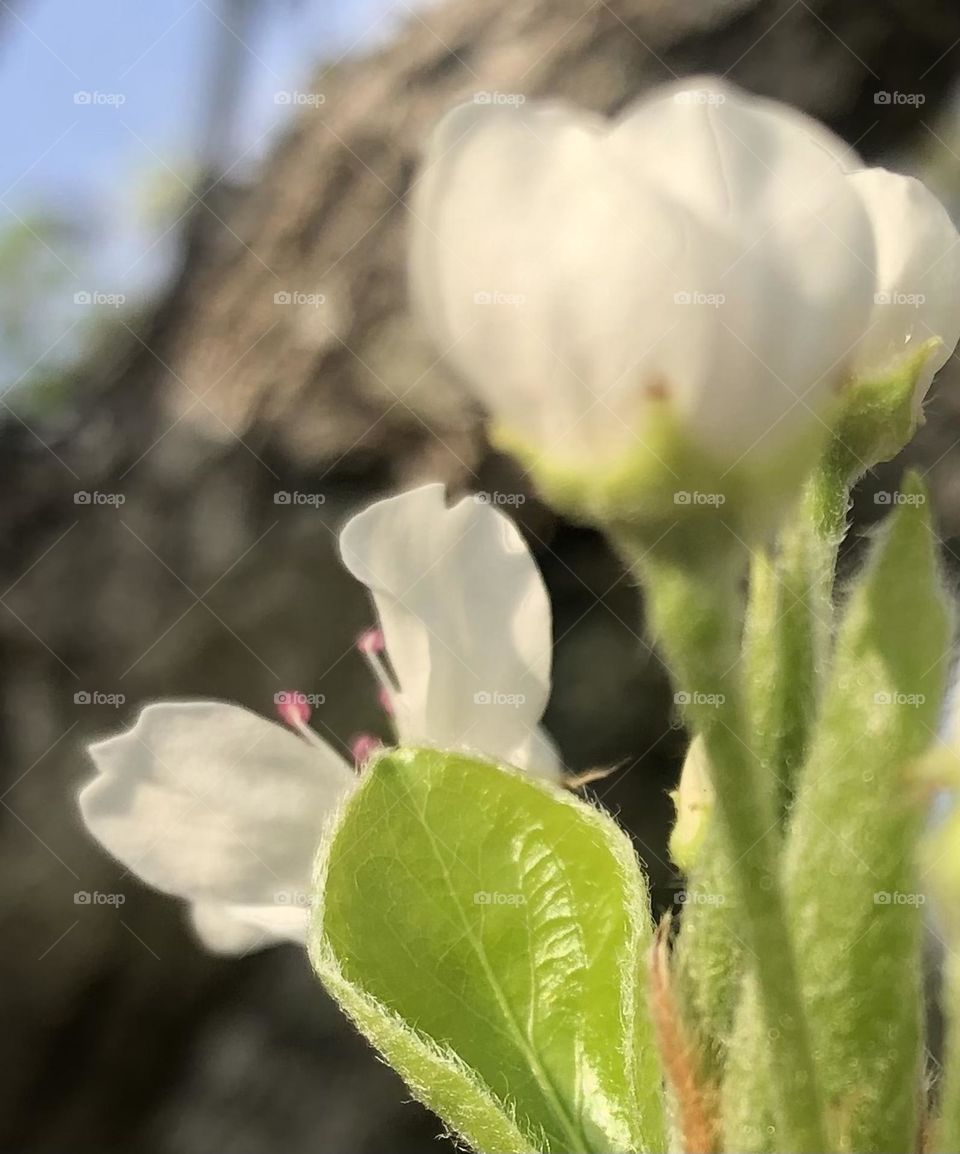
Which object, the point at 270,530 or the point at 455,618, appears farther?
the point at 270,530

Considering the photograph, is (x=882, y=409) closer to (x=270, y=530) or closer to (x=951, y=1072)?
(x=951, y=1072)

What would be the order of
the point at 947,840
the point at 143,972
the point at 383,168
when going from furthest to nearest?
the point at 143,972 → the point at 383,168 → the point at 947,840

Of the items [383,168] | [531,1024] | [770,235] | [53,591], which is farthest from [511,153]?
[53,591]

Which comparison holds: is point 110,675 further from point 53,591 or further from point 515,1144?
point 515,1144

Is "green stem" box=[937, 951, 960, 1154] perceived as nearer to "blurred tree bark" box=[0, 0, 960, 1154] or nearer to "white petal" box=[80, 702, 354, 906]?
"white petal" box=[80, 702, 354, 906]

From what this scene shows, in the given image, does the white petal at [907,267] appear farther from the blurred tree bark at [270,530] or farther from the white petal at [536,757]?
the blurred tree bark at [270,530]

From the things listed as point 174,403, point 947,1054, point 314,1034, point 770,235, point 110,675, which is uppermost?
point 770,235

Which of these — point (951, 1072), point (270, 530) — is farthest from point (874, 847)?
point (270, 530)

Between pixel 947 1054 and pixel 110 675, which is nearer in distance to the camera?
pixel 947 1054

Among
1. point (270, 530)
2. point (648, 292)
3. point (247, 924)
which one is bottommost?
point (270, 530)
